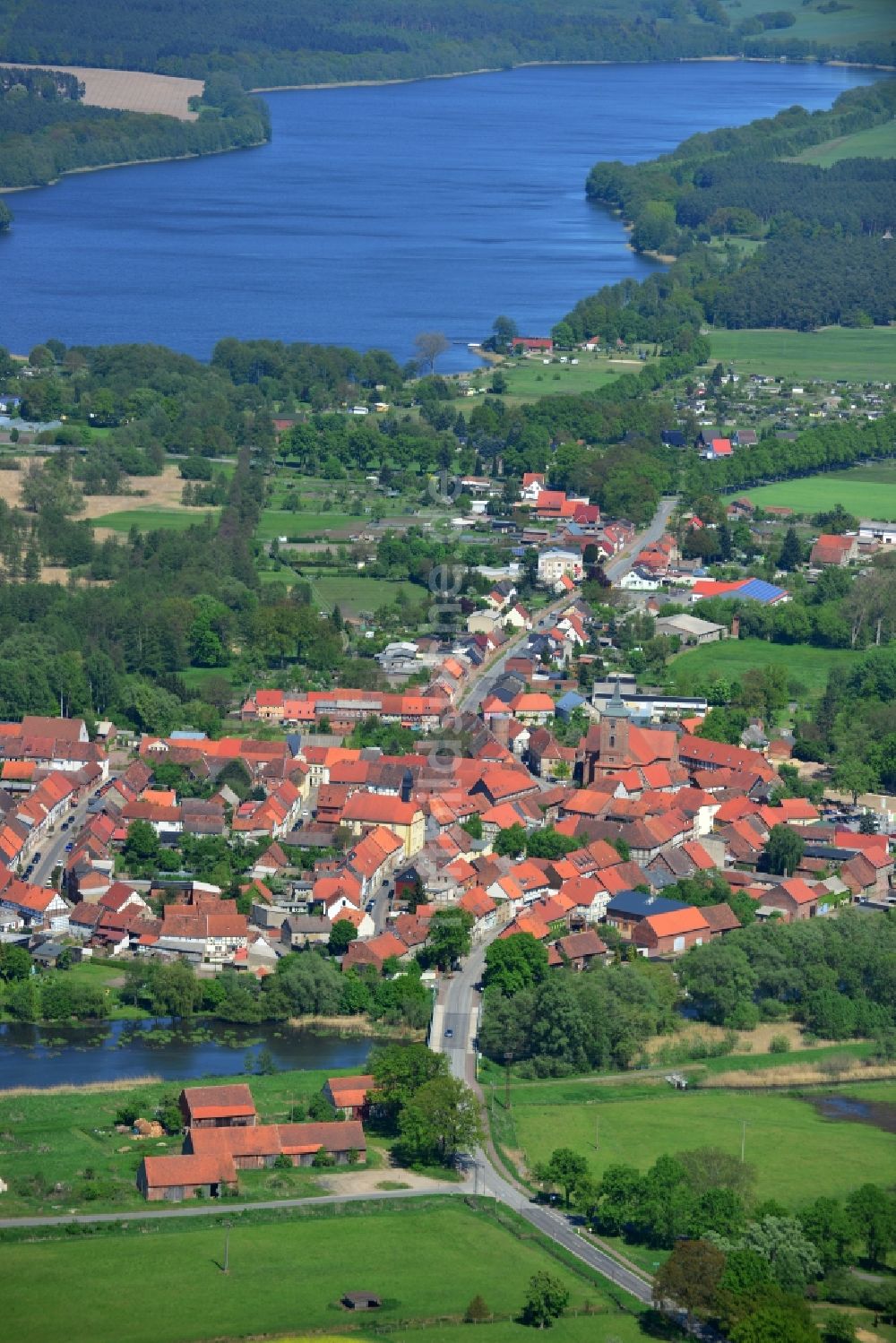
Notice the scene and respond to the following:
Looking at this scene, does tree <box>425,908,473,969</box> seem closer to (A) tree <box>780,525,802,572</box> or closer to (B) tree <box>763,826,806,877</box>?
(B) tree <box>763,826,806,877</box>

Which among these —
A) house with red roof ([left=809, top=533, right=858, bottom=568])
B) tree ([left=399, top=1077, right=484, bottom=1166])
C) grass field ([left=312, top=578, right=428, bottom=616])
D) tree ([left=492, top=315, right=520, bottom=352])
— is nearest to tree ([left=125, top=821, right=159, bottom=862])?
tree ([left=399, top=1077, right=484, bottom=1166])

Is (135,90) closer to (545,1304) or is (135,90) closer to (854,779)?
(854,779)

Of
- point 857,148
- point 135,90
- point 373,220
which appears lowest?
point 373,220

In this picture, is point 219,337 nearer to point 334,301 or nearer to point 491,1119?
point 334,301

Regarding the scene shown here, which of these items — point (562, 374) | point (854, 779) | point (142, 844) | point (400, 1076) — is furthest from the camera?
point (562, 374)

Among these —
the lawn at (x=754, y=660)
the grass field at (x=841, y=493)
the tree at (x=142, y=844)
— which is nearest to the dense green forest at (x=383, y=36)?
the grass field at (x=841, y=493)

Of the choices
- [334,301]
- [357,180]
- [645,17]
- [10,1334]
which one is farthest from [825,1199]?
[645,17]

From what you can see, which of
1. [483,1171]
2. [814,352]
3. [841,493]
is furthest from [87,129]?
[483,1171]
